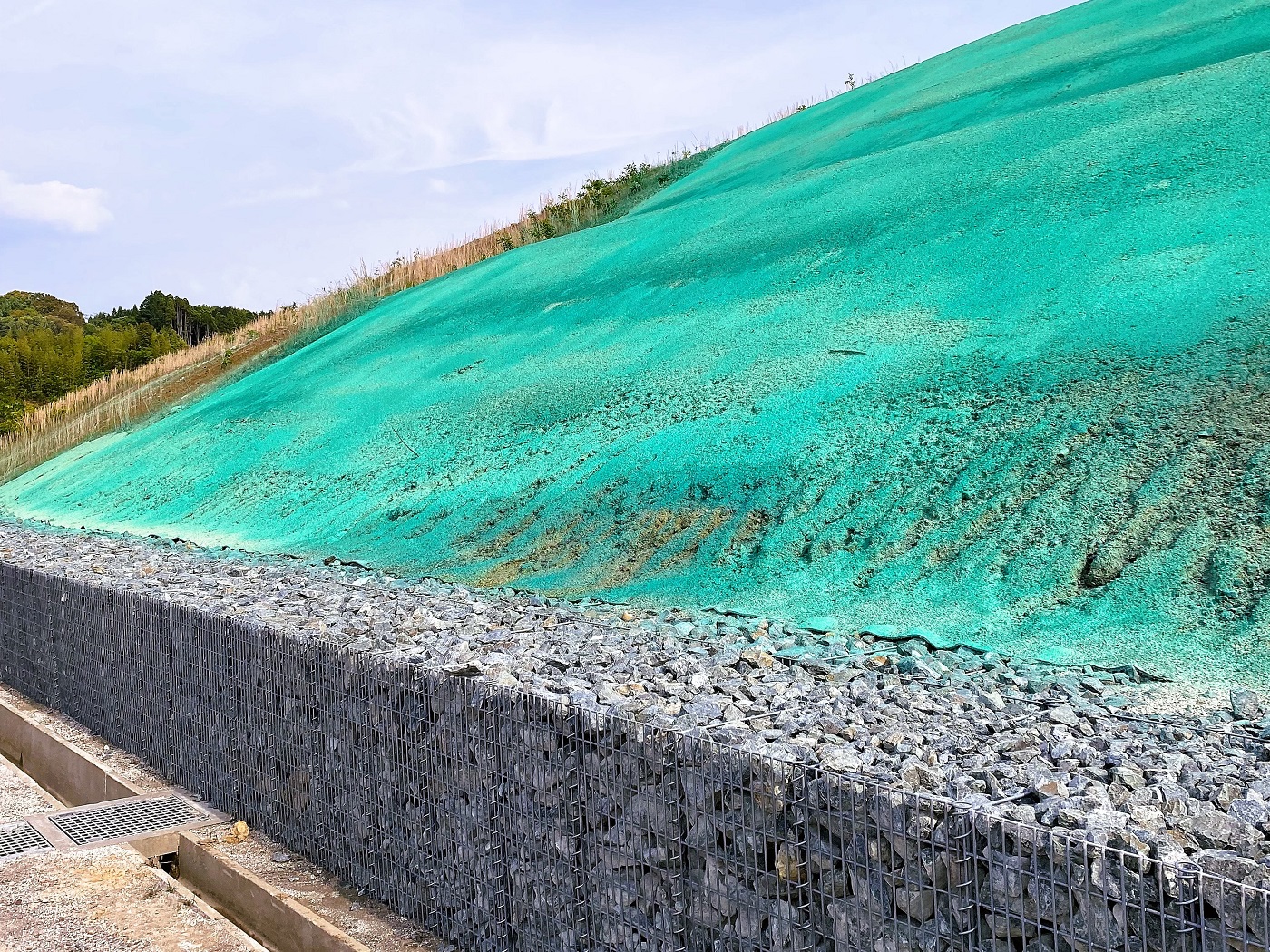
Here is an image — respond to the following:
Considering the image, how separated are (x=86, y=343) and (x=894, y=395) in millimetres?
44518

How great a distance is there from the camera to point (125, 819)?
4117 mm

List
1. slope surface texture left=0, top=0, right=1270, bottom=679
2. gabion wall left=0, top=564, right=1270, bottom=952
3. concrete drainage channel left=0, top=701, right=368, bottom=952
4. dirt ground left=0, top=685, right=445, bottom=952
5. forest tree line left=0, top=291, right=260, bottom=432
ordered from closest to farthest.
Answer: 1. gabion wall left=0, top=564, right=1270, bottom=952
2. dirt ground left=0, top=685, right=445, bottom=952
3. concrete drainage channel left=0, top=701, right=368, bottom=952
4. slope surface texture left=0, top=0, right=1270, bottom=679
5. forest tree line left=0, top=291, right=260, bottom=432

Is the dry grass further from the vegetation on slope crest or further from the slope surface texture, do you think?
the slope surface texture

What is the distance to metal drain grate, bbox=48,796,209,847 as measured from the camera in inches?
156

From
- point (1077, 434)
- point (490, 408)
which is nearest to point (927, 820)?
point (1077, 434)

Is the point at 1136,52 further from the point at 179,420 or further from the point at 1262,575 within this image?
the point at 179,420

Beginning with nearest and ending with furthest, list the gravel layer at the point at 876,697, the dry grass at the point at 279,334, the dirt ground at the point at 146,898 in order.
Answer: the gravel layer at the point at 876,697
the dirt ground at the point at 146,898
the dry grass at the point at 279,334

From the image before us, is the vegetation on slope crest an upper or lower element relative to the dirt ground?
upper

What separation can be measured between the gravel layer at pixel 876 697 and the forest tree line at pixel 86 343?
26.6 meters

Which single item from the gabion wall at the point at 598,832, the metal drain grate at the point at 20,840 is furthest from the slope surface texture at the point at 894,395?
the metal drain grate at the point at 20,840

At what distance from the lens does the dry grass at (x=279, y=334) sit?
1702 centimetres

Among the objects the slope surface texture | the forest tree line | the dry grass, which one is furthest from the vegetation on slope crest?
the forest tree line

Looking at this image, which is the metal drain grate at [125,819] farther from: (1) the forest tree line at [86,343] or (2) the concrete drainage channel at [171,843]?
(1) the forest tree line at [86,343]

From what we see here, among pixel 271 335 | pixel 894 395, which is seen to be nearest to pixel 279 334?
pixel 271 335
